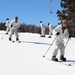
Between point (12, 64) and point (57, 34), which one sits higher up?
point (57, 34)

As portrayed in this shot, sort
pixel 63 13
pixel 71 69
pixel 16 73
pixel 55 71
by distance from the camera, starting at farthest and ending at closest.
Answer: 1. pixel 63 13
2. pixel 71 69
3. pixel 55 71
4. pixel 16 73

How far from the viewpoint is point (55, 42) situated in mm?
12258

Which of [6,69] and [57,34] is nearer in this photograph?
[6,69]

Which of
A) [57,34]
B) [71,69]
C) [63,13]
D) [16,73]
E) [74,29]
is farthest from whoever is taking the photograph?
[63,13]

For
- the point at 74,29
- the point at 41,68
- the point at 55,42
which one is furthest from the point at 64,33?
A: the point at 74,29

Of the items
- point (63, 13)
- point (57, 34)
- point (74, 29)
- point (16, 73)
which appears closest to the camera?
point (16, 73)

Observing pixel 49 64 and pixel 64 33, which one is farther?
pixel 64 33

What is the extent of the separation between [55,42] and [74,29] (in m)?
28.4

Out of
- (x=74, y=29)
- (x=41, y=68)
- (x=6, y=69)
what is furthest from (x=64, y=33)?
(x=74, y=29)

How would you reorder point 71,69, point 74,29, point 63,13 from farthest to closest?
point 63,13, point 74,29, point 71,69

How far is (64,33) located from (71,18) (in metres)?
30.3

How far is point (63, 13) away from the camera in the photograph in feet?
147

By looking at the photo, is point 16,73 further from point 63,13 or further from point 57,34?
point 63,13

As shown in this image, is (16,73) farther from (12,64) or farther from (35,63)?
(35,63)
